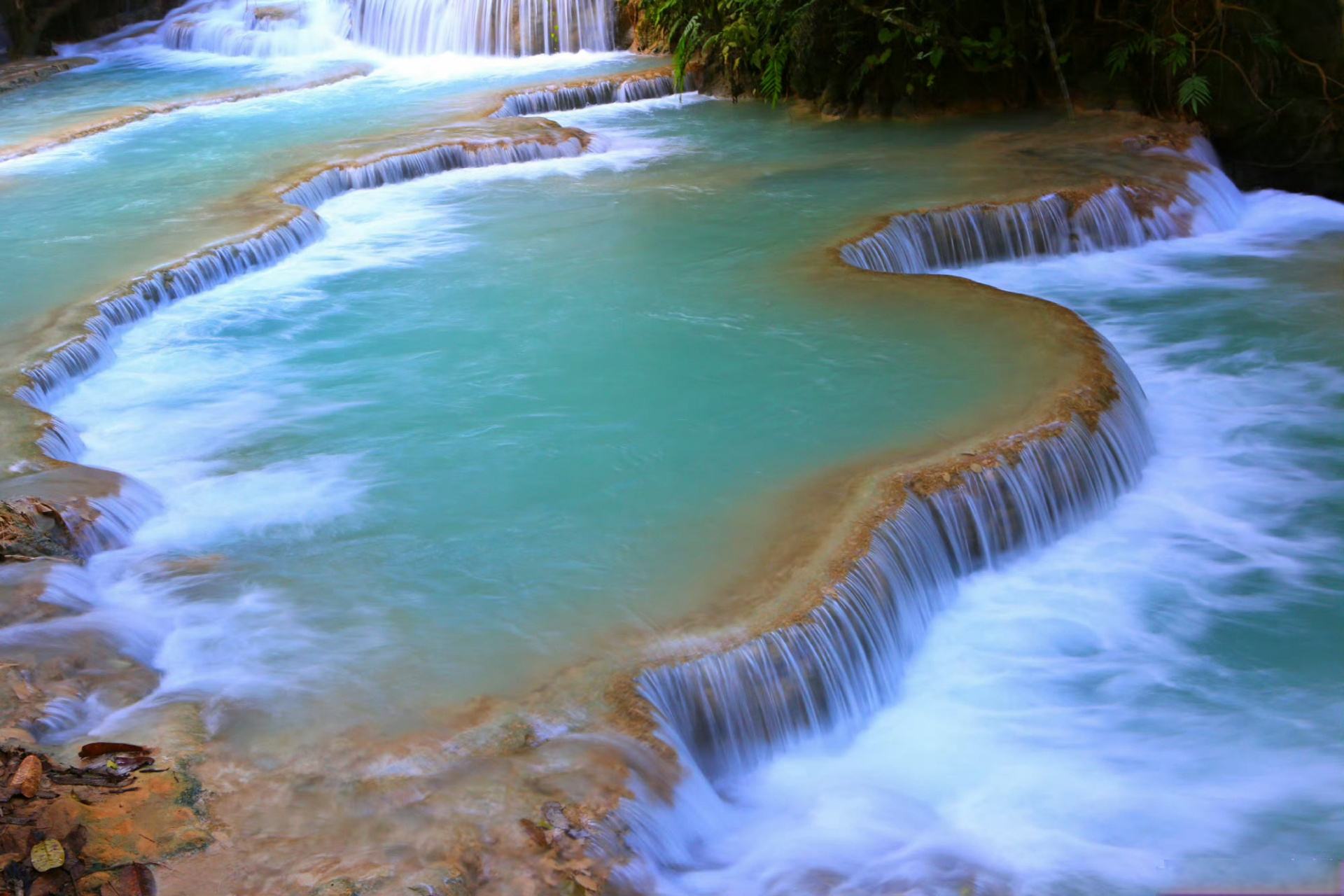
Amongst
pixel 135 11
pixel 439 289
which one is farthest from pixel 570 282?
pixel 135 11

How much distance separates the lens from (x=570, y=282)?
7.79 meters

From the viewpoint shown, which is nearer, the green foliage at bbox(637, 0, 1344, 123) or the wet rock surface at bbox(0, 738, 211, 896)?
the wet rock surface at bbox(0, 738, 211, 896)

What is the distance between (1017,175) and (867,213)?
1.48 m

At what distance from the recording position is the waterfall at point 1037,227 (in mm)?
8323

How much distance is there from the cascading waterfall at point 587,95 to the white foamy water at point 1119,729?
26.6 ft

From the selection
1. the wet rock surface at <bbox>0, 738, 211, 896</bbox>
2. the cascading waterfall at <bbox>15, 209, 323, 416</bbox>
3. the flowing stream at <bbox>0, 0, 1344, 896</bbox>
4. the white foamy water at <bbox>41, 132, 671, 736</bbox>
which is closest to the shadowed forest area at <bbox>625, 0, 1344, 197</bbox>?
the flowing stream at <bbox>0, 0, 1344, 896</bbox>

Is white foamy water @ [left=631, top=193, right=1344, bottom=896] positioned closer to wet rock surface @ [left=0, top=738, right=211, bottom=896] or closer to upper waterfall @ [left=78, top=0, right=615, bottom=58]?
wet rock surface @ [left=0, top=738, right=211, bottom=896]

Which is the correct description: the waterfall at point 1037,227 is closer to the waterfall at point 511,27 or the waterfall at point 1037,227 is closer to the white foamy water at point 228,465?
the white foamy water at point 228,465

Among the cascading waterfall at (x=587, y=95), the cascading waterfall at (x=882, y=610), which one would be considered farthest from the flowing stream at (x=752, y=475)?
the cascading waterfall at (x=587, y=95)

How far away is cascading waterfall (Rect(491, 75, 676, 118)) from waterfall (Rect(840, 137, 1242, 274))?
18.2 feet

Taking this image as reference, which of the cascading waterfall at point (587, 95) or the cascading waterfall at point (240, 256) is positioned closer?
the cascading waterfall at point (240, 256)

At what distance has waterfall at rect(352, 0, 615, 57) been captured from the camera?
52.1 ft

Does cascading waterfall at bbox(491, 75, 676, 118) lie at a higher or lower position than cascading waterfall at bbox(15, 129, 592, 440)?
higher

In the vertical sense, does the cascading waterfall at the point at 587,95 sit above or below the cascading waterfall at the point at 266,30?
below
